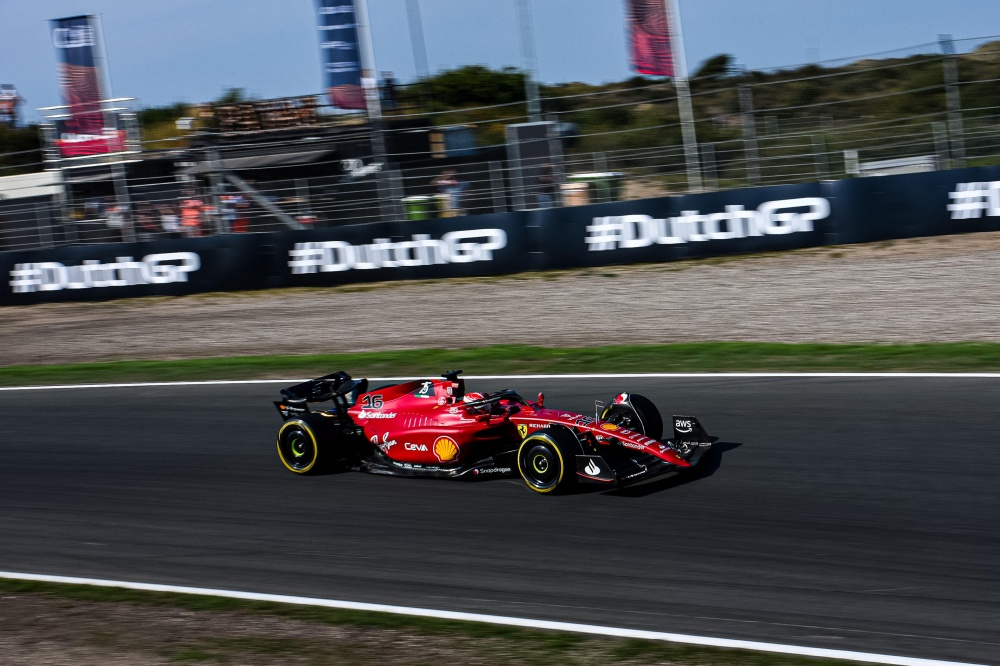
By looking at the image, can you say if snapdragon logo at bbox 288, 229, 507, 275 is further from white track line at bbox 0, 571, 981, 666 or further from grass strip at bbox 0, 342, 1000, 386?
white track line at bbox 0, 571, 981, 666

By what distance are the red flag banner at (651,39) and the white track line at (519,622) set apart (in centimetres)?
1554

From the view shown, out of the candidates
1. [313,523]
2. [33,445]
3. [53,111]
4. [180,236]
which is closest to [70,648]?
[313,523]

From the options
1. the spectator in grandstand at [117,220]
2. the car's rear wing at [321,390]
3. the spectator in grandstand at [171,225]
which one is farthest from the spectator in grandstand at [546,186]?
the car's rear wing at [321,390]

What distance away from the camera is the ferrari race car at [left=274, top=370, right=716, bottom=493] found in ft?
21.5

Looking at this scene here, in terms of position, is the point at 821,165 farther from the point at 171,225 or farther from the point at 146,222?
the point at 146,222

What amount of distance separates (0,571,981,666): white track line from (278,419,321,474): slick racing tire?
1.84 metres

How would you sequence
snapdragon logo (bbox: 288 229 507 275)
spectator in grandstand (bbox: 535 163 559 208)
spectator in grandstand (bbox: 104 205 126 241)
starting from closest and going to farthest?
1. snapdragon logo (bbox: 288 229 507 275)
2. spectator in grandstand (bbox: 535 163 559 208)
3. spectator in grandstand (bbox: 104 205 126 241)

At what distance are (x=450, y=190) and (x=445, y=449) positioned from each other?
12224mm

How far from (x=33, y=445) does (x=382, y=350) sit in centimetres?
506

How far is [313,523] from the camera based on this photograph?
6695mm

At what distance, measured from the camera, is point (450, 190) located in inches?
741

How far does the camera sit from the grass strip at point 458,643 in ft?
14.5

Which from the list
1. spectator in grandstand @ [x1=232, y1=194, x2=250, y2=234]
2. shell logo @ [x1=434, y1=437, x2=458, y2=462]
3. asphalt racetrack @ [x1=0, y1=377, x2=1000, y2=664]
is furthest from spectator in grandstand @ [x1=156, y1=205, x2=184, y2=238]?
shell logo @ [x1=434, y1=437, x2=458, y2=462]

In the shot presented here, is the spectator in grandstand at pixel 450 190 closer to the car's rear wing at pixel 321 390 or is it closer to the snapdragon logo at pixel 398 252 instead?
the snapdragon logo at pixel 398 252
